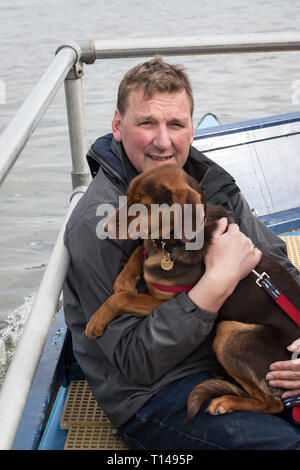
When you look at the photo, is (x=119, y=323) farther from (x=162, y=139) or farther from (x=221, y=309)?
(x=162, y=139)

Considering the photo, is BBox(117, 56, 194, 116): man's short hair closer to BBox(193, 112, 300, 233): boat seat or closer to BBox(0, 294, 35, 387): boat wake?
BBox(193, 112, 300, 233): boat seat

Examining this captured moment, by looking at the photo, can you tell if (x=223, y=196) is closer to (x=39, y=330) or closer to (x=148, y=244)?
(x=148, y=244)

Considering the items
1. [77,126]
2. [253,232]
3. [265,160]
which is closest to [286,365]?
[253,232]

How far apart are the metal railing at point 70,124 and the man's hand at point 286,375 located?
2.38 ft

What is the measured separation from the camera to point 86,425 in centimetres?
236

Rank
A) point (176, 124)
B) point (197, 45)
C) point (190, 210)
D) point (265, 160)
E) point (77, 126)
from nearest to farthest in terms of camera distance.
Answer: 1. point (190, 210)
2. point (176, 124)
3. point (77, 126)
4. point (197, 45)
5. point (265, 160)

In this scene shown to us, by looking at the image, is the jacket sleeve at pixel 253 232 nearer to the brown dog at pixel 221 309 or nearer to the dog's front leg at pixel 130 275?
the brown dog at pixel 221 309

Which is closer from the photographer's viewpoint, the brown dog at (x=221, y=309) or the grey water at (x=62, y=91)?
the brown dog at (x=221, y=309)

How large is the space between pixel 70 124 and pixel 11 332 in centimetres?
296

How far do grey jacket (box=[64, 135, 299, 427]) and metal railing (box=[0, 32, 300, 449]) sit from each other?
13 cm

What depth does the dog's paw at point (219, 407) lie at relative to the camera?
6.28 ft

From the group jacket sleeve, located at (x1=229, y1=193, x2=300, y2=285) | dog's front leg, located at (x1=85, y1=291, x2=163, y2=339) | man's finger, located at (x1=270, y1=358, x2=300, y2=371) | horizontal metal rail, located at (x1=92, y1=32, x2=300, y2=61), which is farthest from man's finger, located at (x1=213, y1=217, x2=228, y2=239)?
horizontal metal rail, located at (x1=92, y1=32, x2=300, y2=61)

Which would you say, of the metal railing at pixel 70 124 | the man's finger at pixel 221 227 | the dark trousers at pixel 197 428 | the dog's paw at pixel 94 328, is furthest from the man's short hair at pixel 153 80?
the dark trousers at pixel 197 428
